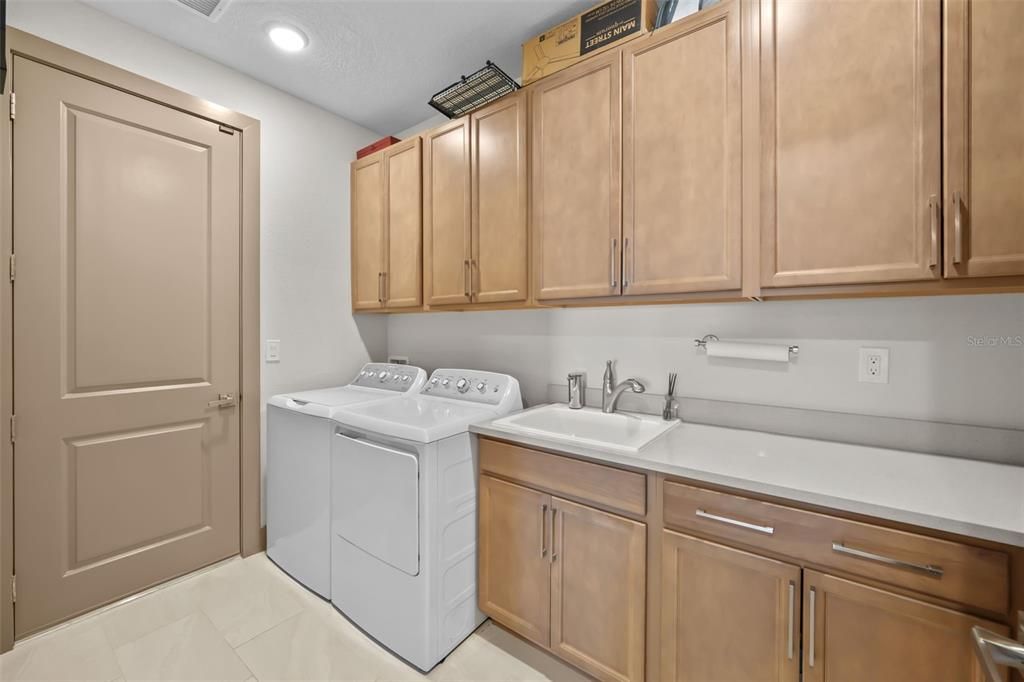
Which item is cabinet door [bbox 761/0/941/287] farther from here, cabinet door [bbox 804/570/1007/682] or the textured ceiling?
the textured ceiling

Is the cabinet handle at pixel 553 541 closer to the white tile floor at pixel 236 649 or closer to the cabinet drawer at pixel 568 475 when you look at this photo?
the cabinet drawer at pixel 568 475

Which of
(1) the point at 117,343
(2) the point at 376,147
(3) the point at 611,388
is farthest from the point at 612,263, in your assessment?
(1) the point at 117,343

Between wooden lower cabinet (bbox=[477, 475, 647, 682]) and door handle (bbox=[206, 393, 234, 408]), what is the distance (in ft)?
4.90

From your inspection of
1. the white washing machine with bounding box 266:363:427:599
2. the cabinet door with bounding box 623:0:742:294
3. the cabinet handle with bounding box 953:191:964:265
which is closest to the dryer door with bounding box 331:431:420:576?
the white washing machine with bounding box 266:363:427:599

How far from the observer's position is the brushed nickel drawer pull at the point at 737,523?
1.10 metres

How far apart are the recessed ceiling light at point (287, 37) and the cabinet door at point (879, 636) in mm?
2803

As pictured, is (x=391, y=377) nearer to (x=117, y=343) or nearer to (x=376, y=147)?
(x=117, y=343)

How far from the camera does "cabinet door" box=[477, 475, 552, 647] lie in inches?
60.6

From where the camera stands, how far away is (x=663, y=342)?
186cm

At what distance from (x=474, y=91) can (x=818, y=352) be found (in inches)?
72.2

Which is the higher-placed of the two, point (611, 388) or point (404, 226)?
point (404, 226)

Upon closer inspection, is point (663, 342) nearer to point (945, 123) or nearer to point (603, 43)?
point (945, 123)

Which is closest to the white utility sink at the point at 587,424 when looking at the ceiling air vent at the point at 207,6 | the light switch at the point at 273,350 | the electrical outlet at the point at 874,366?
the electrical outlet at the point at 874,366

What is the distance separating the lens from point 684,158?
1461 mm
